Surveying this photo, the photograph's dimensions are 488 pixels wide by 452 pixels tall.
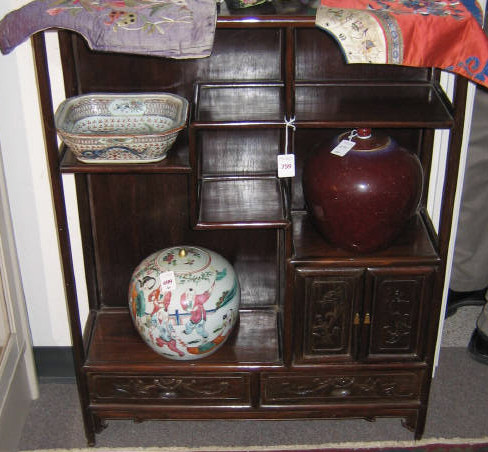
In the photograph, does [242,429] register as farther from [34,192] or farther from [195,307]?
[34,192]

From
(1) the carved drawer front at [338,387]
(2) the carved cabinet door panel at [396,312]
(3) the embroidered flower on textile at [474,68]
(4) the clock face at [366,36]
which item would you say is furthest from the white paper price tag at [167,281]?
(3) the embroidered flower on textile at [474,68]

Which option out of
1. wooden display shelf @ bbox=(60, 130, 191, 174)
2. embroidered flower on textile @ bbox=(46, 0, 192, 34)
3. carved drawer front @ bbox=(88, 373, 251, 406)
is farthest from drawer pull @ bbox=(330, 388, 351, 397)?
embroidered flower on textile @ bbox=(46, 0, 192, 34)

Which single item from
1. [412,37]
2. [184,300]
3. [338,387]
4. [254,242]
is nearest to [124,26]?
[412,37]

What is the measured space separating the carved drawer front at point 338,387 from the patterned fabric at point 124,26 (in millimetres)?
1045

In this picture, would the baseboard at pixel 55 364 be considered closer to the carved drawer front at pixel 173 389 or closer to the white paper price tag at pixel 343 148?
the carved drawer front at pixel 173 389

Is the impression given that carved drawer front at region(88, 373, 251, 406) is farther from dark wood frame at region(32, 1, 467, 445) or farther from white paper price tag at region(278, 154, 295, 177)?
white paper price tag at region(278, 154, 295, 177)

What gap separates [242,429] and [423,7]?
141 cm

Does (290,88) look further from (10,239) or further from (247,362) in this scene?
(10,239)

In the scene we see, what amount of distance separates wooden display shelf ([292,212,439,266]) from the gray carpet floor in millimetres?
657

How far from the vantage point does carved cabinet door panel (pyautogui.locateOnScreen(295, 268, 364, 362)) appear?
6.91ft

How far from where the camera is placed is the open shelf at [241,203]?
204 cm

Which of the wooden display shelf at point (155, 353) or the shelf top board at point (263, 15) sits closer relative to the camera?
the shelf top board at point (263, 15)

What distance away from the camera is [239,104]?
204 cm

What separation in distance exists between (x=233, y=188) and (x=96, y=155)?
0.46 metres
